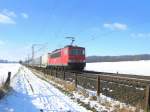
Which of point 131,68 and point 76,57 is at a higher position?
point 76,57

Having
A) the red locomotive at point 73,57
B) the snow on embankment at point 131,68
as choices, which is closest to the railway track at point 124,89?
the red locomotive at point 73,57

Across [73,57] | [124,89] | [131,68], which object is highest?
[73,57]

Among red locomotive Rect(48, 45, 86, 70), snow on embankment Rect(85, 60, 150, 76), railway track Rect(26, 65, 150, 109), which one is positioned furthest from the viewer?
snow on embankment Rect(85, 60, 150, 76)

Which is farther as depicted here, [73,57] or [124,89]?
[73,57]

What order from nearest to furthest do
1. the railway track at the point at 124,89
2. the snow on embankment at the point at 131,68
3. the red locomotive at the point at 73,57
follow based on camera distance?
1. the railway track at the point at 124,89
2. the red locomotive at the point at 73,57
3. the snow on embankment at the point at 131,68

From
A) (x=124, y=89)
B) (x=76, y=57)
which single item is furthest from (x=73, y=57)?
(x=124, y=89)

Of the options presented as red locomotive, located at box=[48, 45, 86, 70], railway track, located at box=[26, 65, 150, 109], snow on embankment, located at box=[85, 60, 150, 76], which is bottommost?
railway track, located at box=[26, 65, 150, 109]

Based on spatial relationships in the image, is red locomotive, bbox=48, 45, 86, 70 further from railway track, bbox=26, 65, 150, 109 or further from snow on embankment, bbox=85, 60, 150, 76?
railway track, bbox=26, 65, 150, 109

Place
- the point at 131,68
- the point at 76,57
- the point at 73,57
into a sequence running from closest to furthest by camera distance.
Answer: the point at 73,57 < the point at 76,57 < the point at 131,68

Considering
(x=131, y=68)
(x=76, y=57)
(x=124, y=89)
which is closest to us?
(x=124, y=89)

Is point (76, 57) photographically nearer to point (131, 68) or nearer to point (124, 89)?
point (131, 68)

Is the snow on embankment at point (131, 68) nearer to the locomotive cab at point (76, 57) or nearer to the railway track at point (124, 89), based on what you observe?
the locomotive cab at point (76, 57)

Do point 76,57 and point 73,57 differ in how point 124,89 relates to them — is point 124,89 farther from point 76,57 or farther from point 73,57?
point 76,57

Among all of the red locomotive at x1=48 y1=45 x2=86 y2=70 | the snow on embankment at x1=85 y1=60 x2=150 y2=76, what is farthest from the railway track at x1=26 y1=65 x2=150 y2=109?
the snow on embankment at x1=85 y1=60 x2=150 y2=76
